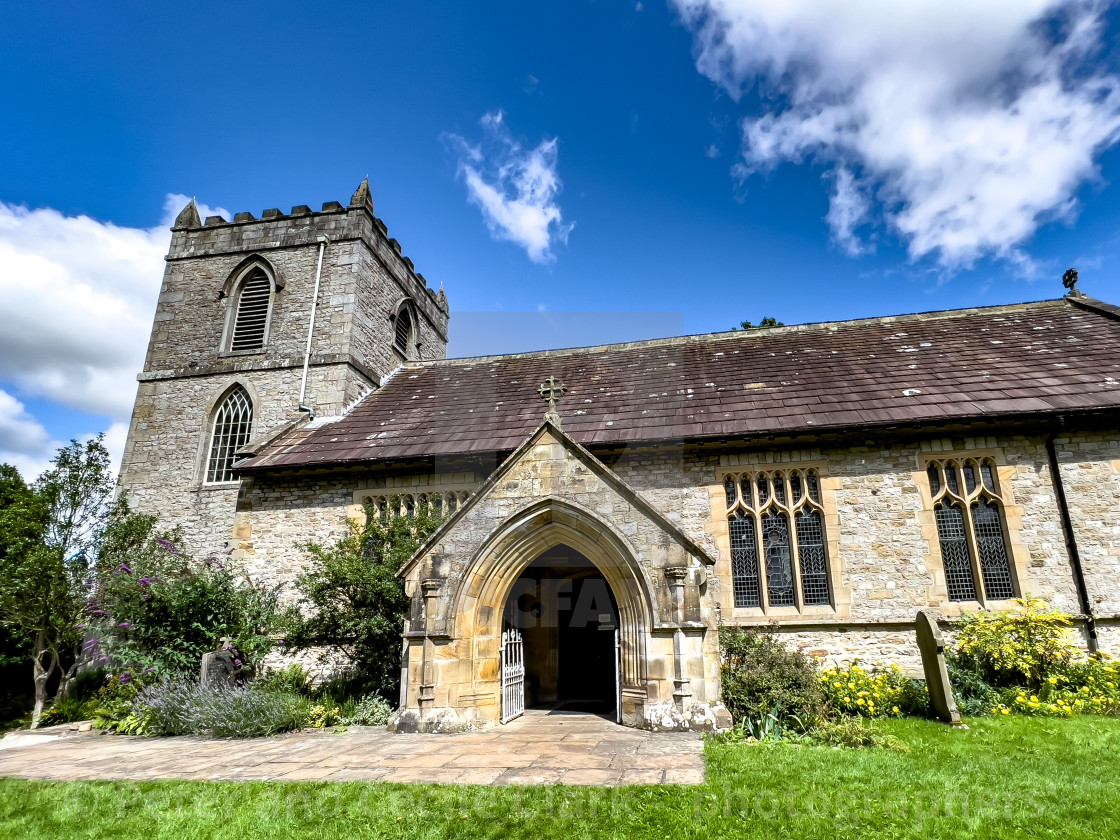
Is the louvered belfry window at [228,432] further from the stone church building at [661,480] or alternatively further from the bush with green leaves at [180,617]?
the bush with green leaves at [180,617]

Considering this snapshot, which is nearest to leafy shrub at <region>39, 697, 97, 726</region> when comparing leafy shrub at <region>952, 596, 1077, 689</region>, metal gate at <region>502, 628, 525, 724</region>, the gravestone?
the gravestone

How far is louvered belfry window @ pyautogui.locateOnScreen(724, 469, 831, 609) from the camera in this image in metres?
11.3

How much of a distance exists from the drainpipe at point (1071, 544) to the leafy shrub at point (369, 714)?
1128 centimetres

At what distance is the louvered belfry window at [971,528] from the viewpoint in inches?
426

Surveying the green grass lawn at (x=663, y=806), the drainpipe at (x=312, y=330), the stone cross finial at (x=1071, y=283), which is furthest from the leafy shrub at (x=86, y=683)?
the stone cross finial at (x=1071, y=283)

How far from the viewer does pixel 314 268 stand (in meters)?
19.0

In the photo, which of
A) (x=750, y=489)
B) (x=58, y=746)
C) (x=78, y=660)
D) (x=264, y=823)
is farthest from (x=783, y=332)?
(x=78, y=660)

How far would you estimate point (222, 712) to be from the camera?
933 centimetres

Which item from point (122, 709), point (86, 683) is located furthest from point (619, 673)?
point (86, 683)

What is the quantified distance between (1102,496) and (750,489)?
5693 mm

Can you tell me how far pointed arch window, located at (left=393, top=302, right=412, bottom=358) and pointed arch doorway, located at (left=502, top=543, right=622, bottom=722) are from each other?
425 inches

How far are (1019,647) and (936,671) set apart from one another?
199 centimetres

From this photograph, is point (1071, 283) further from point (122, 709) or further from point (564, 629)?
point (122, 709)

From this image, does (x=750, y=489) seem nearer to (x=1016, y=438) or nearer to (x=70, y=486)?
(x=1016, y=438)
